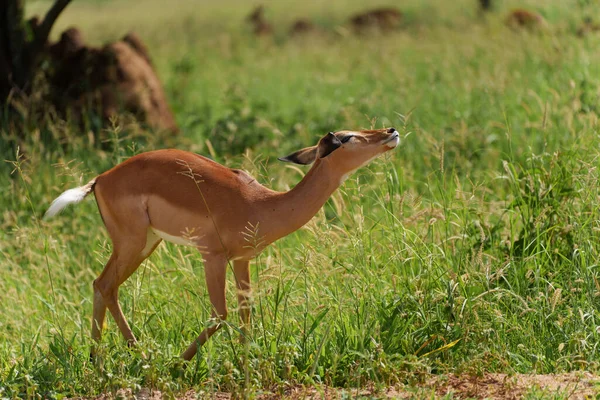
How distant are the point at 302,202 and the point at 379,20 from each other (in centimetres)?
1389

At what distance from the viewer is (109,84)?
8.65m

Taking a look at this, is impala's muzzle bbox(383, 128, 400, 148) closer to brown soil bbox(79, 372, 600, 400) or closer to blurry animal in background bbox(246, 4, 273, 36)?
brown soil bbox(79, 372, 600, 400)

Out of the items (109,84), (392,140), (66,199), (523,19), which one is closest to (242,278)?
(66,199)

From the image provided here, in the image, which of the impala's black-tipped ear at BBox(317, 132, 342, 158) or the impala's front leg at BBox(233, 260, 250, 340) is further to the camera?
the impala's front leg at BBox(233, 260, 250, 340)

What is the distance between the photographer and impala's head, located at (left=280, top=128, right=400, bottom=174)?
3.75 m

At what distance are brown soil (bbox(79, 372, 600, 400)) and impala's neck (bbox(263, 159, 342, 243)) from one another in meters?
0.70

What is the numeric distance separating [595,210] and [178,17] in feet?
60.0

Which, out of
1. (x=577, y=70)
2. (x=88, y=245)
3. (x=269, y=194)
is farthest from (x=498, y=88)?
(x=269, y=194)

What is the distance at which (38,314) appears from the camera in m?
5.23

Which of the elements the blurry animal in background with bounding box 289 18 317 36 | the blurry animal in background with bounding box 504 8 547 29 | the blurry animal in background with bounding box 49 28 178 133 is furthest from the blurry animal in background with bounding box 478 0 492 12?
the blurry animal in background with bounding box 49 28 178 133

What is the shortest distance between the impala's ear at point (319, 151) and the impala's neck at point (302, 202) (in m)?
0.05

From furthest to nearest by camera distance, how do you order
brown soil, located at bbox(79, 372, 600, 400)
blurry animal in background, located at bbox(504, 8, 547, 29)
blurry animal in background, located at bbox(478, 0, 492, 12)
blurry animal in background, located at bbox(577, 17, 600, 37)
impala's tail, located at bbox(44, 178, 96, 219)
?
blurry animal in background, located at bbox(478, 0, 492, 12) < blurry animal in background, located at bbox(504, 8, 547, 29) < blurry animal in background, located at bbox(577, 17, 600, 37) < impala's tail, located at bbox(44, 178, 96, 219) < brown soil, located at bbox(79, 372, 600, 400)

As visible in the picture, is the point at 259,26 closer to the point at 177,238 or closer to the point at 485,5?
the point at 485,5

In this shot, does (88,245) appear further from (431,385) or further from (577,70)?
(577,70)
